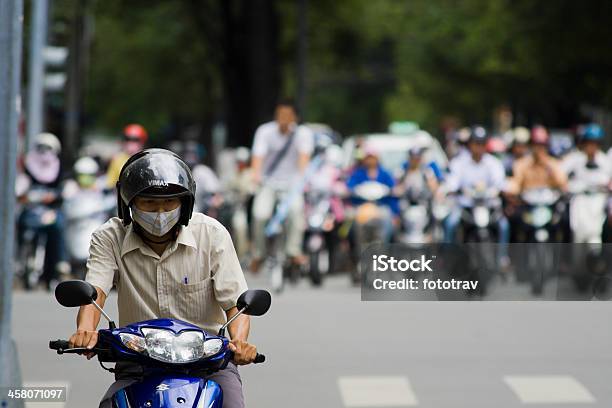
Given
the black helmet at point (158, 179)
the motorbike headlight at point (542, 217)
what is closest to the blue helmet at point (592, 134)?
the motorbike headlight at point (542, 217)

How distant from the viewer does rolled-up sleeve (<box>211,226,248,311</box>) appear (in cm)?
617

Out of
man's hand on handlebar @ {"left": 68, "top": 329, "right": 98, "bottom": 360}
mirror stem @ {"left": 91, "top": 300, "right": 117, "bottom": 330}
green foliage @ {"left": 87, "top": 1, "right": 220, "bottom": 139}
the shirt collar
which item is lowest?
green foliage @ {"left": 87, "top": 1, "right": 220, "bottom": 139}

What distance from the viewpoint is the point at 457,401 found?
10891mm

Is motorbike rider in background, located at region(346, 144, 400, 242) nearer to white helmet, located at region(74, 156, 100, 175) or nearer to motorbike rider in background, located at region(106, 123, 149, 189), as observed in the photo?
motorbike rider in background, located at region(106, 123, 149, 189)

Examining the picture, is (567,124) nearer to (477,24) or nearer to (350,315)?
(477,24)

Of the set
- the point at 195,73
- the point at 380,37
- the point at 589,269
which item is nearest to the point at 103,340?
the point at 589,269

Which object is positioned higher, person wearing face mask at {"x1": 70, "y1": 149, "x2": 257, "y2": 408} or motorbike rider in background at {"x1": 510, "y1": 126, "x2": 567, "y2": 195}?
person wearing face mask at {"x1": 70, "y1": 149, "x2": 257, "y2": 408}

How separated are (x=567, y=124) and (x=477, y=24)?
303 inches

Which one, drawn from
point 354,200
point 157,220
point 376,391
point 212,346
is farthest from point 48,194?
point 212,346

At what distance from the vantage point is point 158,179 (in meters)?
5.91

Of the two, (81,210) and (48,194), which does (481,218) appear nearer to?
(81,210)

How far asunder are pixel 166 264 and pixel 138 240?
132 mm

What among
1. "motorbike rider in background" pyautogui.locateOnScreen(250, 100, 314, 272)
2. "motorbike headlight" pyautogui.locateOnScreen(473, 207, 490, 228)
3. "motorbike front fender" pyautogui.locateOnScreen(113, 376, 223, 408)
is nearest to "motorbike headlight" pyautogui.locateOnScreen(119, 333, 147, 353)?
"motorbike front fender" pyautogui.locateOnScreen(113, 376, 223, 408)

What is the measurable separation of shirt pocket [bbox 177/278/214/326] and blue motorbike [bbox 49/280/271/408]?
0.41m
